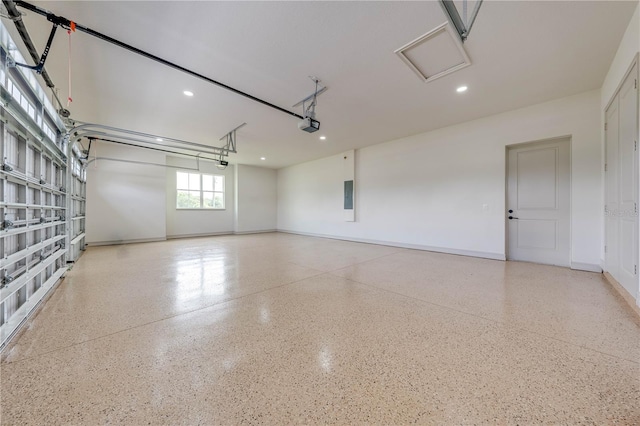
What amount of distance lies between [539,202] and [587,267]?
1.30 meters

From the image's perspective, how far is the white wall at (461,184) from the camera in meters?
3.88

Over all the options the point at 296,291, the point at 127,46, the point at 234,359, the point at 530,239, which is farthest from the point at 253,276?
the point at 530,239

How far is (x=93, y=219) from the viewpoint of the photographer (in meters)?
6.64

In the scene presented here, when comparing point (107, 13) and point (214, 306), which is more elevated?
point (107, 13)

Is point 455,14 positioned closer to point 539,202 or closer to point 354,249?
point 539,202

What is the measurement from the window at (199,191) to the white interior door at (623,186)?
10.2 m

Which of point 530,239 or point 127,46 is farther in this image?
point 530,239

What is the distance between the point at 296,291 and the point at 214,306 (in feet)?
3.15

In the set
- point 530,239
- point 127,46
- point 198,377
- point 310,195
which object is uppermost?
point 127,46

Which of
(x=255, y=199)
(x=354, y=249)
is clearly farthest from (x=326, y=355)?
(x=255, y=199)

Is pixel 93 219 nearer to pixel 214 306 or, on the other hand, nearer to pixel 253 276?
pixel 253 276

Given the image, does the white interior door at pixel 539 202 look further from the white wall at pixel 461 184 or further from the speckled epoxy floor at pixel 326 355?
the speckled epoxy floor at pixel 326 355

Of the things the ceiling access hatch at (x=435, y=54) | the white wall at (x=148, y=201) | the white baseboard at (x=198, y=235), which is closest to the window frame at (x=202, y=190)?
the white wall at (x=148, y=201)

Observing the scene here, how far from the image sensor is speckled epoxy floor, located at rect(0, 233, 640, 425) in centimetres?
121
